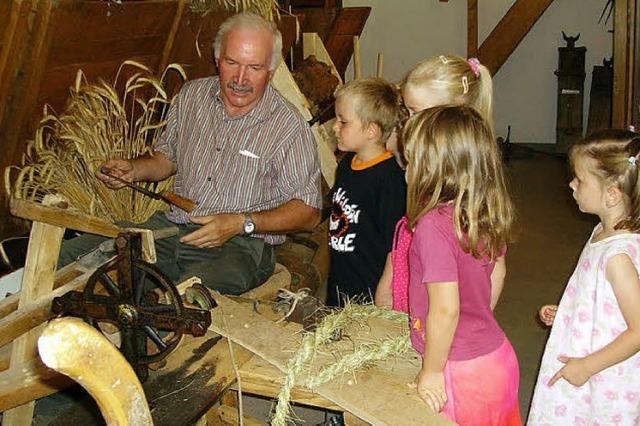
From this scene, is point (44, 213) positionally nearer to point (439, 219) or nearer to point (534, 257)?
point (439, 219)

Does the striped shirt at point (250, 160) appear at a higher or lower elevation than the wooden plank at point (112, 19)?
lower

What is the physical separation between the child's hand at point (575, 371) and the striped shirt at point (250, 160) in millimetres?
1153

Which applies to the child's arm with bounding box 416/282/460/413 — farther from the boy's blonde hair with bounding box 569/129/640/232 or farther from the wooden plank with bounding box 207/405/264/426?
the wooden plank with bounding box 207/405/264/426

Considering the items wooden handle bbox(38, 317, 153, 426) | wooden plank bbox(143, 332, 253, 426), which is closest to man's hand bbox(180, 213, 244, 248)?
wooden plank bbox(143, 332, 253, 426)

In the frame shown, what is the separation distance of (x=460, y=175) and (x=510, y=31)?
6.38 m

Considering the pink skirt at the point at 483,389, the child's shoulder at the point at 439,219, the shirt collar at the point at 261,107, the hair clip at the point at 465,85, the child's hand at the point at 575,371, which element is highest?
the hair clip at the point at 465,85

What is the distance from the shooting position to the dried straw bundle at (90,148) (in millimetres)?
2895

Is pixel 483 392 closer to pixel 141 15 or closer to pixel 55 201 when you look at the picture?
pixel 55 201

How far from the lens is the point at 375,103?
2447mm

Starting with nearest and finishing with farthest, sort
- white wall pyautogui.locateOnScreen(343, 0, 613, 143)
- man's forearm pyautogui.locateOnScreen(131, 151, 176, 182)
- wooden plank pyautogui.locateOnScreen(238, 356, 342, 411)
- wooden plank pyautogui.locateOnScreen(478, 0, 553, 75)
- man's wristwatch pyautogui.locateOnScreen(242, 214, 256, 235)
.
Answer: wooden plank pyautogui.locateOnScreen(238, 356, 342, 411)
man's wristwatch pyautogui.locateOnScreen(242, 214, 256, 235)
man's forearm pyautogui.locateOnScreen(131, 151, 176, 182)
wooden plank pyautogui.locateOnScreen(478, 0, 553, 75)
white wall pyautogui.locateOnScreen(343, 0, 613, 143)

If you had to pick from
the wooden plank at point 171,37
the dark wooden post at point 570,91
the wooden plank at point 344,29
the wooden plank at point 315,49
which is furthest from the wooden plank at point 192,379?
the dark wooden post at point 570,91

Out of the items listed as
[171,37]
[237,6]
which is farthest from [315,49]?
[171,37]

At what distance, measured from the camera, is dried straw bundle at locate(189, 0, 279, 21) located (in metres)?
3.33

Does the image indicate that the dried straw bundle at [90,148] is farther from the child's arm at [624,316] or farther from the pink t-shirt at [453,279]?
the child's arm at [624,316]
